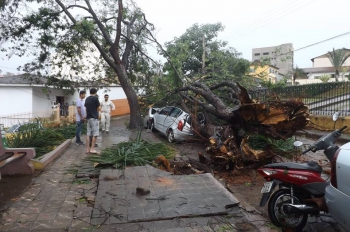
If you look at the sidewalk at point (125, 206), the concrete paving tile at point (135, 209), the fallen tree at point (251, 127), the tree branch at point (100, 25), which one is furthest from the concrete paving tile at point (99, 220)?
the tree branch at point (100, 25)

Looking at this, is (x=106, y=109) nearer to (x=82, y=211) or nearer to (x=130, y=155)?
(x=130, y=155)

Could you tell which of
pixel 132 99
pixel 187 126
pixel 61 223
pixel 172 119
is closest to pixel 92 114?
pixel 187 126

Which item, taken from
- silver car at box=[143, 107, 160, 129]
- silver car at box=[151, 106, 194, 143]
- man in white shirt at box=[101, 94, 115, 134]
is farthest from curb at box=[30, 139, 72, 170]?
silver car at box=[143, 107, 160, 129]

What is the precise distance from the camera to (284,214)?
3.88 m

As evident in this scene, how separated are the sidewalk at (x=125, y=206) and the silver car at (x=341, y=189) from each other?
1.01 meters

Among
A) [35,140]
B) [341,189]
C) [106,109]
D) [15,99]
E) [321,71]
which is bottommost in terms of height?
[35,140]

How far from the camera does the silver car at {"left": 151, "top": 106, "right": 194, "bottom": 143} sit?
9977mm

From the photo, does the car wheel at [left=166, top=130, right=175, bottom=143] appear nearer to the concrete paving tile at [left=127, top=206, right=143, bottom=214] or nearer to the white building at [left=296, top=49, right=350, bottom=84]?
the concrete paving tile at [left=127, top=206, right=143, bottom=214]

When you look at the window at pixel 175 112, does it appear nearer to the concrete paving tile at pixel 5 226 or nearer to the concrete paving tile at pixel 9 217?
the concrete paving tile at pixel 9 217

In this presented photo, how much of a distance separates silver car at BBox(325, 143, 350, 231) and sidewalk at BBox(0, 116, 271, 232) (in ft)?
3.31

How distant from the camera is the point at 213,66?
14.1 metres

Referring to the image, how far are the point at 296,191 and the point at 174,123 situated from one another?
7.73m

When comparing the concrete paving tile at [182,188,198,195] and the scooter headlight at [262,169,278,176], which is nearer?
the scooter headlight at [262,169,278,176]

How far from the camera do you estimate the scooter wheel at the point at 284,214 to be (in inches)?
150
